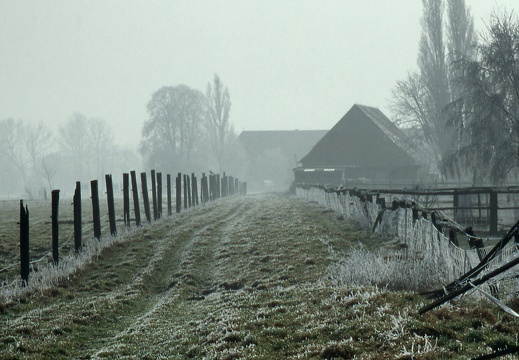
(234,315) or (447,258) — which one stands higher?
(447,258)

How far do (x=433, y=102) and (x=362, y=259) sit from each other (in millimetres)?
47724

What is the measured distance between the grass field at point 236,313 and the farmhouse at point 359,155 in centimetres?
4982

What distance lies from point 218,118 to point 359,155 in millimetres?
32823

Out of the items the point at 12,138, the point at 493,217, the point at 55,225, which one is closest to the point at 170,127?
the point at 12,138

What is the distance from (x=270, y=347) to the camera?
871 cm

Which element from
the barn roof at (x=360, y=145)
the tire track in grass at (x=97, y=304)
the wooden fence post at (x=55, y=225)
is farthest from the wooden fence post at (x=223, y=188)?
the wooden fence post at (x=55, y=225)

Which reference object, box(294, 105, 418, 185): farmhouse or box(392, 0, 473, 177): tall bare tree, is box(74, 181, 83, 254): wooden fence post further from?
box(294, 105, 418, 185): farmhouse

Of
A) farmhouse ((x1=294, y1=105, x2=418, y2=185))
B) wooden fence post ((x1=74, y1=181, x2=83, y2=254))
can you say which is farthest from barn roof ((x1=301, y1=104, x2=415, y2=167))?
wooden fence post ((x1=74, y1=181, x2=83, y2=254))

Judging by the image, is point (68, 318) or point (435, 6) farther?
point (435, 6)

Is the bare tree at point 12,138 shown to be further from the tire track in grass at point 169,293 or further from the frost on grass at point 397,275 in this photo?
the frost on grass at point 397,275

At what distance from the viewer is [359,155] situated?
73250 millimetres

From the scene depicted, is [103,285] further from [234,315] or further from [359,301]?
[359,301]

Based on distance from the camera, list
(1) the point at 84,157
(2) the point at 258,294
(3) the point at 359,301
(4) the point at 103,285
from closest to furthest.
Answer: (3) the point at 359,301 → (2) the point at 258,294 → (4) the point at 103,285 → (1) the point at 84,157

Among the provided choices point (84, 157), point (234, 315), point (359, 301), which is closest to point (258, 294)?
point (234, 315)
